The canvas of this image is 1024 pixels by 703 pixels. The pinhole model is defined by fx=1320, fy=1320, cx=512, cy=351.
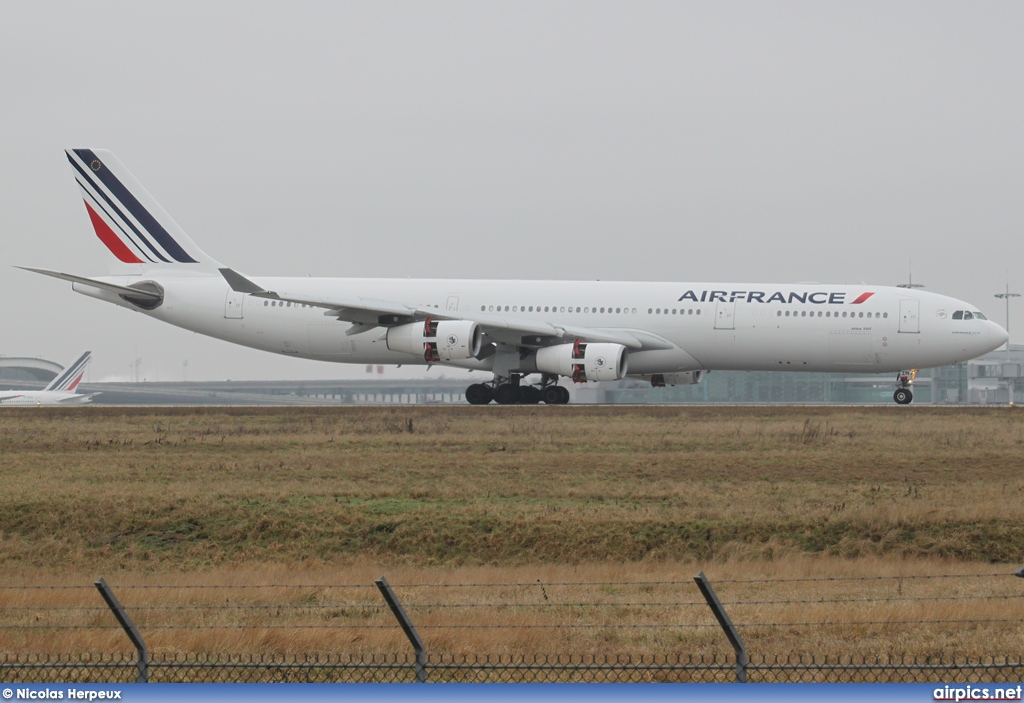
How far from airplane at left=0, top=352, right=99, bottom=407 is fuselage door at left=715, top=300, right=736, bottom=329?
2142 inches

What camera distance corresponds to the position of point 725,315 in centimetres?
4291

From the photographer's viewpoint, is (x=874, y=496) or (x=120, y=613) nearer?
(x=120, y=613)

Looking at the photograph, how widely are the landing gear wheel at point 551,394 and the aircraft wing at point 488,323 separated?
2.37 m

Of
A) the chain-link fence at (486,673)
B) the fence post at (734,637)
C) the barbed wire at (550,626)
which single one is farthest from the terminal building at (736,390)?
the fence post at (734,637)

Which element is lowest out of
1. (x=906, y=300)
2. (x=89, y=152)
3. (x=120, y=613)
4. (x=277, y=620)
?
(x=277, y=620)

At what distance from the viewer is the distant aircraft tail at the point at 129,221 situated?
1890 inches

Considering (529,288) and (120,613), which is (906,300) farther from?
(120,613)

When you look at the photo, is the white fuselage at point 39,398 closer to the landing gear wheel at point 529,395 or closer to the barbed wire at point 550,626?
the landing gear wheel at point 529,395

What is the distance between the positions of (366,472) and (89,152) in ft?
87.9

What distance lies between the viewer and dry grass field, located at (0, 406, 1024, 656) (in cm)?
1395

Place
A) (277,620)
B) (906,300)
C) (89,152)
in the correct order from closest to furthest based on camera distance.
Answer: (277,620) → (906,300) → (89,152)

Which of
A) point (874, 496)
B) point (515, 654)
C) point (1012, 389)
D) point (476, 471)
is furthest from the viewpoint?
point (1012, 389)

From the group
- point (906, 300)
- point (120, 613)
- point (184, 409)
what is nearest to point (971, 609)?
point (120, 613)

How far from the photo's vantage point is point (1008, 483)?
2492cm
